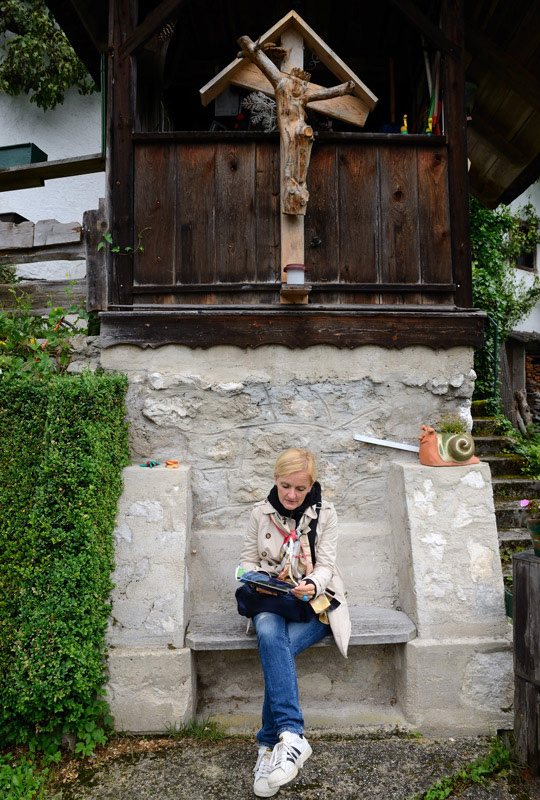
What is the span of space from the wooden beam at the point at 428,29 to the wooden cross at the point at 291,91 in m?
0.78

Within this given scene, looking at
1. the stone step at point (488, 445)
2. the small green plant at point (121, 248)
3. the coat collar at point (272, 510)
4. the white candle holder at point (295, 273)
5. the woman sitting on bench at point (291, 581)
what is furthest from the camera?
the stone step at point (488, 445)

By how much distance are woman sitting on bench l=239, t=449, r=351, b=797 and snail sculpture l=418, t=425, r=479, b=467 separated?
2.93ft

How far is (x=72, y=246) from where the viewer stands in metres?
4.09

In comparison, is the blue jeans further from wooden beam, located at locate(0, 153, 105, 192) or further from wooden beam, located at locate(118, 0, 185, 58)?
wooden beam, located at locate(118, 0, 185, 58)

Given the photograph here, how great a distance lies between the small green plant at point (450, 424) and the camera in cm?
369

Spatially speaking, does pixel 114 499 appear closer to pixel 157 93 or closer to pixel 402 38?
pixel 157 93

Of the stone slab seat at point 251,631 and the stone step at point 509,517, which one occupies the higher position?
the stone step at point 509,517

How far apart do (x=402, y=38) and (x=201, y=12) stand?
1.74 metres

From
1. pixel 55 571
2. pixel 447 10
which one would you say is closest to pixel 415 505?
pixel 55 571

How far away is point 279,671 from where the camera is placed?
8.87ft

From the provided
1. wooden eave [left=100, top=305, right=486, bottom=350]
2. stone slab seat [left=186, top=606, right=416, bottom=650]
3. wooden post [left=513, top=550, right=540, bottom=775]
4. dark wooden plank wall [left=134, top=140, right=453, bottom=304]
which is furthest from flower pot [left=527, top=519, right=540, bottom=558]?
dark wooden plank wall [left=134, top=140, right=453, bottom=304]

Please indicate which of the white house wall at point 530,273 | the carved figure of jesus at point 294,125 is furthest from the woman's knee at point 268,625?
the white house wall at point 530,273

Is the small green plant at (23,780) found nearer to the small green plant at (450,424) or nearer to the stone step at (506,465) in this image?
the small green plant at (450,424)

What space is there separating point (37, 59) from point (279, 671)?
8330 millimetres
